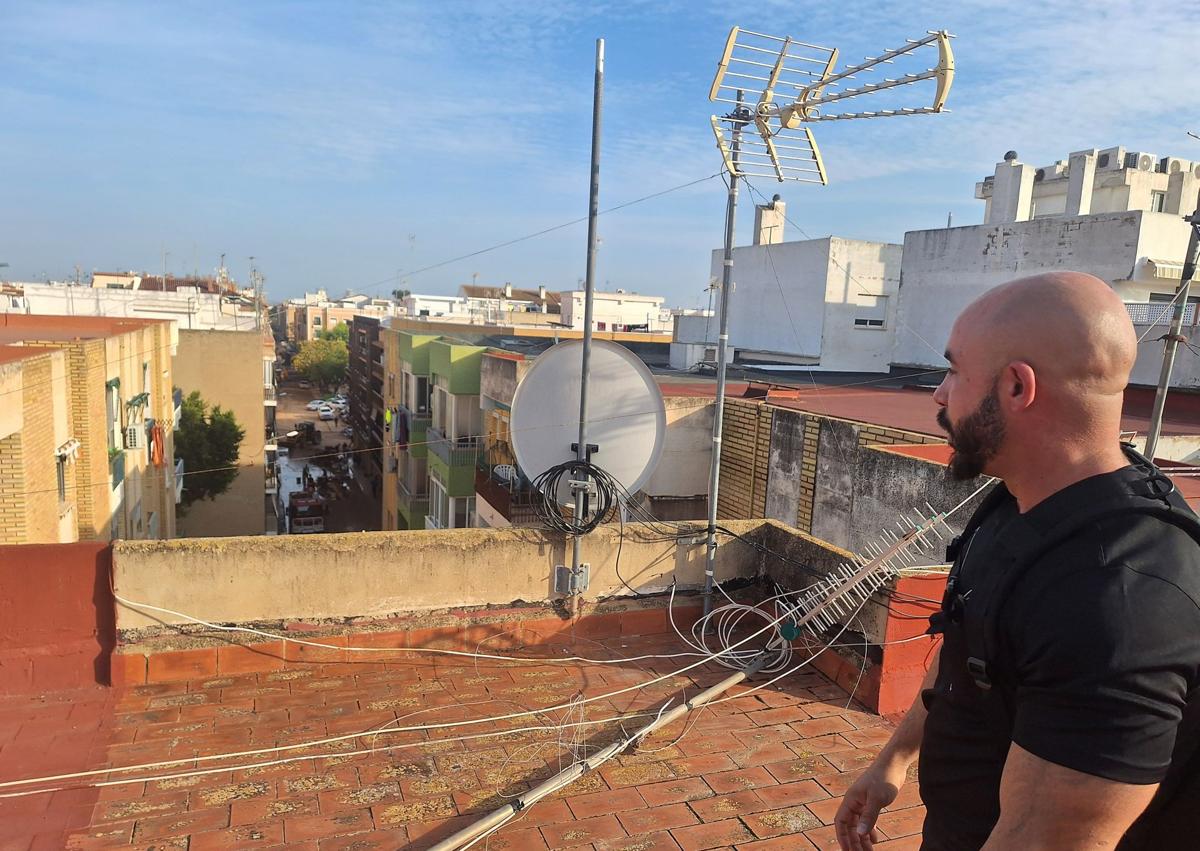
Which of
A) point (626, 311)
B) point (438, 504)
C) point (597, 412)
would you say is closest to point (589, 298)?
point (597, 412)

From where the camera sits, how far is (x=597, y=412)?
613cm

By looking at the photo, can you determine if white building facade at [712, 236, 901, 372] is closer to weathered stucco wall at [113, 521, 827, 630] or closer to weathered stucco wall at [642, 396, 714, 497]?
weathered stucco wall at [642, 396, 714, 497]

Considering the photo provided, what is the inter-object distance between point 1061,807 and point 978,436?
65cm

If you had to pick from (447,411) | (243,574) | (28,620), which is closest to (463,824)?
(243,574)

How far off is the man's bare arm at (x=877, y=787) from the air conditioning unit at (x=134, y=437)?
59.0ft

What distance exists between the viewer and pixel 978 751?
1.62 m

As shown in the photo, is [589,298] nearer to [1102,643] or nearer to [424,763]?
[424,763]

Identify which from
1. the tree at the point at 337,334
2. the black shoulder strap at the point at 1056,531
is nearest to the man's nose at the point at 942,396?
the black shoulder strap at the point at 1056,531

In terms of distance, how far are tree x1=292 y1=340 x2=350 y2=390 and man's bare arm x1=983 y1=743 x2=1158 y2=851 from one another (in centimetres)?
7730

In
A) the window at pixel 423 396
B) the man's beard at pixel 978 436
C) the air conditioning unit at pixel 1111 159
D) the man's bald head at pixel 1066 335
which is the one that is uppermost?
the air conditioning unit at pixel 1111 159

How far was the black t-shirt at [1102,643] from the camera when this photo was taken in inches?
47.2

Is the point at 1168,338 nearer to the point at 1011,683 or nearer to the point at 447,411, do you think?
the point at 1011,683

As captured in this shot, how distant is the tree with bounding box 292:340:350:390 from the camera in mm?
75938

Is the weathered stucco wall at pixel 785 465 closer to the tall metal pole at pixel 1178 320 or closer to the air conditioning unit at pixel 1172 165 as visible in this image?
the tall metal pole at pixel 1178 320
